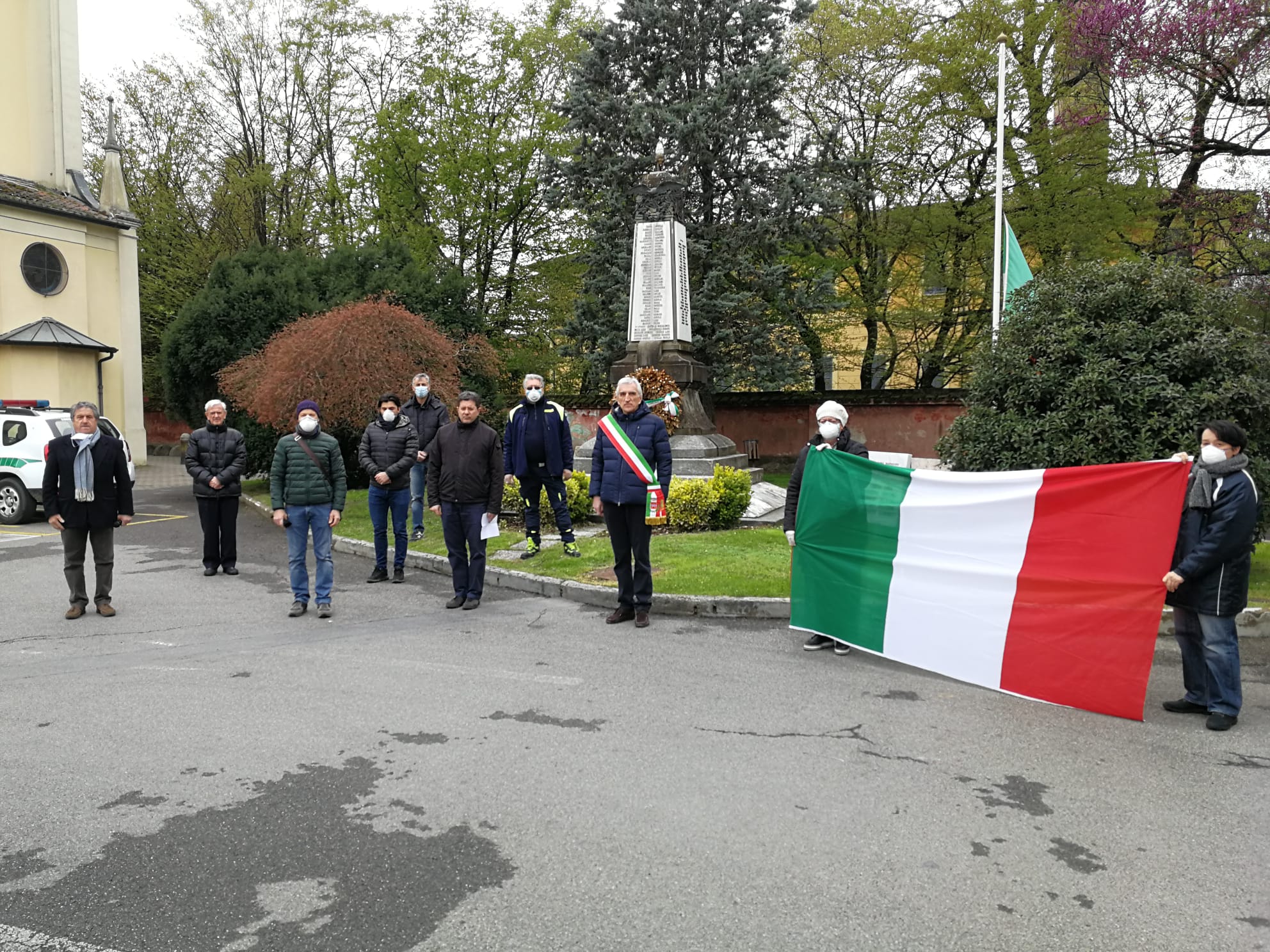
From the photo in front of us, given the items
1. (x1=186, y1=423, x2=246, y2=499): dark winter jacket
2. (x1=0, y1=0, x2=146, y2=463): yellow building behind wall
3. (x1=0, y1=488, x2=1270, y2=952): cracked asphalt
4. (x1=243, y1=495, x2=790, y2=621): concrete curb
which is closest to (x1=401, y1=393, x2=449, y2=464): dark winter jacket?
(x1=243, y1=495, x2=790, y2=621): concrete curb

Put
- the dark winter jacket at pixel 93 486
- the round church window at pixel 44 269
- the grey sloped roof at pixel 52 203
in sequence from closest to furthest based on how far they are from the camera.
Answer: the dark winter jacket at pixel 93 486, the grey sloped roof at pixel 52 203, the round church window at pixel 44 269

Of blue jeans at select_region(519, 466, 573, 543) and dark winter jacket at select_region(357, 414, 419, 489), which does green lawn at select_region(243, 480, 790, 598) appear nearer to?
blue jeans at select_region(519, 466, 573, 543)

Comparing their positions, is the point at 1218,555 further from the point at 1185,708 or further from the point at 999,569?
the point at 999,569

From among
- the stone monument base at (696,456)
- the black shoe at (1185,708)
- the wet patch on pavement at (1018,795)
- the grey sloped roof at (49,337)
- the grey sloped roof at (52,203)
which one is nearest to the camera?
the wet patch on pavement at (1018,795)

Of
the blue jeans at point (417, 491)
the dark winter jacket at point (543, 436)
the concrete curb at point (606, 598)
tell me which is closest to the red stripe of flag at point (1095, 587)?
the concrete curb at point (606, 598)

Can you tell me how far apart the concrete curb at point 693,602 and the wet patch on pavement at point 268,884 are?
182 inches

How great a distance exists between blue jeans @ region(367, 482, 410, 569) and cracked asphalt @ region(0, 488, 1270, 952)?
123 inches

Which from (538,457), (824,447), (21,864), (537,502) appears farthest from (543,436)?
(21,864)

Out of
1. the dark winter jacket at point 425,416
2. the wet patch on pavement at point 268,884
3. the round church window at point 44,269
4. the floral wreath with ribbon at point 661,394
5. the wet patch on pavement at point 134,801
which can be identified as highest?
the round church window at point 44,269

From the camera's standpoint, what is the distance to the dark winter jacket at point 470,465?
8555 mm

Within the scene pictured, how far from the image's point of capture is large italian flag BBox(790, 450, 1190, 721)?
5414 millimetres

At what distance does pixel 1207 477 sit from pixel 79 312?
1233 inches

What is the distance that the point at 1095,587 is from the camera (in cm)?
559

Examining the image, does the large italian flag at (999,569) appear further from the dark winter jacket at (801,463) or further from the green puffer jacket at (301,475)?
the green puffer jacket at (301,475)
